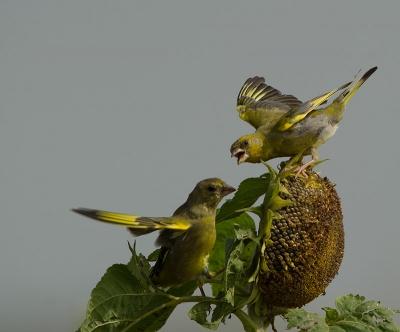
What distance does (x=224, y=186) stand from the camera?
6102 mm

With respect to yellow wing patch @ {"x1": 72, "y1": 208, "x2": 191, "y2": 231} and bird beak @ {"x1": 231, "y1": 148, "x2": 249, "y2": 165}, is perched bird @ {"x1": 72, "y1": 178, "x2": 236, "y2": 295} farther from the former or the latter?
bird beak @ {"x1": 231, "y1": 148, "x2": 249, "y2": 165}

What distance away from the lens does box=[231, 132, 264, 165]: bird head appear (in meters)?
7.49

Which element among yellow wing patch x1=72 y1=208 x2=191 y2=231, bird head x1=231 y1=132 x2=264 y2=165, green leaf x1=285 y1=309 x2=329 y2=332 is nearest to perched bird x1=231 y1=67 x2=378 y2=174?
bird head x1=231 y1=132 x2=264 y2=165

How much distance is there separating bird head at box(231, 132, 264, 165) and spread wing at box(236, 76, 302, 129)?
47cm

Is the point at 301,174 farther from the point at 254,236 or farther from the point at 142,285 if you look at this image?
the point at 142,285

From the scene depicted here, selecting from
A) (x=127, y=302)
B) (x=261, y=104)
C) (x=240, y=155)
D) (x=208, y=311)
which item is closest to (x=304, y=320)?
(x=208, y=311)

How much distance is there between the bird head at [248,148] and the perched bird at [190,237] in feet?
4.71

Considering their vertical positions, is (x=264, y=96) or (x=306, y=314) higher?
(x=264, y=96)

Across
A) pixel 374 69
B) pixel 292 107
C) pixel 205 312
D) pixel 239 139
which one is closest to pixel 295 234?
pixel 205 312

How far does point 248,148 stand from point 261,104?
3.69 feet

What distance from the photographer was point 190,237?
5.75 m

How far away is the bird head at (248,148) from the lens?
24.6 ft

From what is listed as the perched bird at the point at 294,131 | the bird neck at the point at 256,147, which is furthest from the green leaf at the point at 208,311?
the bird neck at the point at 256,147

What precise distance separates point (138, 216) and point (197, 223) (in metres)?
1.02
